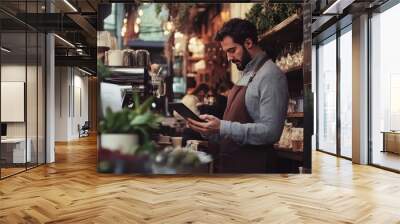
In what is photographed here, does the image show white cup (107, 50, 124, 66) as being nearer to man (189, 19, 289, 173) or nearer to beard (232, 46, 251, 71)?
man (189, 19, 289, 173)

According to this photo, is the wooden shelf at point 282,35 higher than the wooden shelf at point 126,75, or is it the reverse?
the wooden shelf at point 282,35

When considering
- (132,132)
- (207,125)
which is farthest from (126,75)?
(207,125)

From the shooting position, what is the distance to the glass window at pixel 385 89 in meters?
7.38

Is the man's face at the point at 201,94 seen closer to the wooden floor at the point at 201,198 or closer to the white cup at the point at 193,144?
the white cup at the point at 193,144

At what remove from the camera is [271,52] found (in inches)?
248

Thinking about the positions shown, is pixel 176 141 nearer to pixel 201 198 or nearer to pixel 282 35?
pixel 201 198

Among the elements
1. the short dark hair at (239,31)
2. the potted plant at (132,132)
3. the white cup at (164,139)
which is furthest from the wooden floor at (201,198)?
the short dark hair at (239,31)

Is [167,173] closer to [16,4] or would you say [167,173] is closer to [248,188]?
[248,188]

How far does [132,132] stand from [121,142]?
0.24 m

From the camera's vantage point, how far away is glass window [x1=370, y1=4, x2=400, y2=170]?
7383 mm

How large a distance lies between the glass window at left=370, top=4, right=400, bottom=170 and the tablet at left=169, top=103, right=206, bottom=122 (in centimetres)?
374

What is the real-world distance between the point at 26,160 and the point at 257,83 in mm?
4557

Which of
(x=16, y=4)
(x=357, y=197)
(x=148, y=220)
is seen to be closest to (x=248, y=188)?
(x=357, y=197)

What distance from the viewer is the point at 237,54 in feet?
20.7
